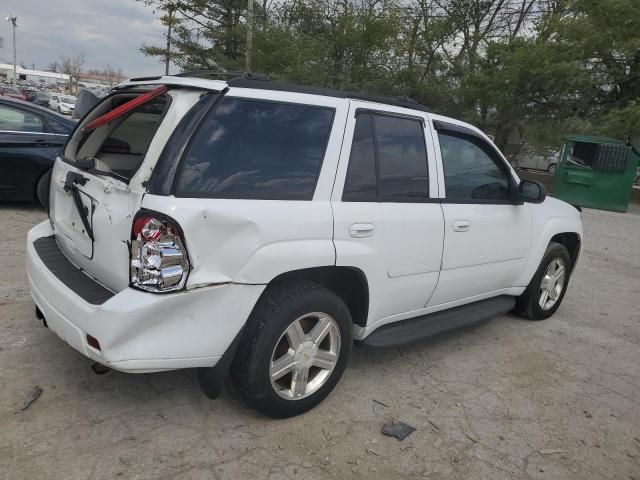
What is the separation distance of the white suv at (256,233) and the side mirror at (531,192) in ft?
1.69

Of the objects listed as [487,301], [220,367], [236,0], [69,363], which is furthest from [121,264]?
[236,0]

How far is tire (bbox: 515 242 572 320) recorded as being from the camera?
4.74m

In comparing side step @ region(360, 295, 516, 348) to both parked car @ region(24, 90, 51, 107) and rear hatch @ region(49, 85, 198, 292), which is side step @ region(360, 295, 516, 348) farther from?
parked car @ region(24, 90, 51, 107)

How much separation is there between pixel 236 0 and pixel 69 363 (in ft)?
76.4

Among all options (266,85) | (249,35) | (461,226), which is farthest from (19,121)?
(249,35)

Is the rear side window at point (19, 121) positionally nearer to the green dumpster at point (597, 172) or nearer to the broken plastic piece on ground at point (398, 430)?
the broken plastic piece on ground at point (398, 430)

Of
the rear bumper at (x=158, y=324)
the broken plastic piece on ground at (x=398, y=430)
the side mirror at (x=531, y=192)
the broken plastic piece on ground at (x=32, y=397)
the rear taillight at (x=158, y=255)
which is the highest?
the side mirror at (x=531, y=192)

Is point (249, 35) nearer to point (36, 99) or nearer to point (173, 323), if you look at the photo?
point (173, 323)

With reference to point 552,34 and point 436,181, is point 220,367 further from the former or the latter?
point 552,34

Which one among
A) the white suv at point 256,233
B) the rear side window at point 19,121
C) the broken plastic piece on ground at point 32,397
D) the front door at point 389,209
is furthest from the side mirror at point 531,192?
the rear side window at point 19,121

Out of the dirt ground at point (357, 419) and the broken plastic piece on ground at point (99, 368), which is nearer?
the dirt ground at point (357, 419)

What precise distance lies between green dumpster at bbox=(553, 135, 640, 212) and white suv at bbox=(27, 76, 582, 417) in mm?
11854

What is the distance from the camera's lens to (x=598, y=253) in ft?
27.7

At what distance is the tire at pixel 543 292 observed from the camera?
474 centimetres
